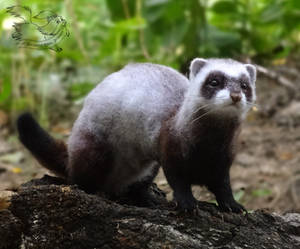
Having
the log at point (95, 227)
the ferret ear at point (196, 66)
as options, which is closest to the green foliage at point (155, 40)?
the ferret ear at point (196, 66)

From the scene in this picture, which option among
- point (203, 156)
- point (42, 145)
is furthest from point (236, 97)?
point (42, 145)

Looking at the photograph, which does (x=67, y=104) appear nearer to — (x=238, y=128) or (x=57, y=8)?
(x=57, y=8)

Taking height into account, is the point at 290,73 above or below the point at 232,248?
below

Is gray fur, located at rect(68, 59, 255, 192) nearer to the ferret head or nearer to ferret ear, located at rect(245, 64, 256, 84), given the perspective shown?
the ferret head

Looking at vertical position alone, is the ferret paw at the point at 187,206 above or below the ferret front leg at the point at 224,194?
above

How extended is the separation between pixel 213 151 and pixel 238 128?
0.33 metres

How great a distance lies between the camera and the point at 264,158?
29.3ft

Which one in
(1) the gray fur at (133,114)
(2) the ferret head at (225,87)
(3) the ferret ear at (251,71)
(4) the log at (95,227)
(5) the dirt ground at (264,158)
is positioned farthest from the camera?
(5) the dirt ground at (264,158)

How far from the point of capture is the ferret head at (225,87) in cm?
429

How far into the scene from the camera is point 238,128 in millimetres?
4664

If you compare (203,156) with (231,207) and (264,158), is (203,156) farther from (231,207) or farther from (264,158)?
(264,158)

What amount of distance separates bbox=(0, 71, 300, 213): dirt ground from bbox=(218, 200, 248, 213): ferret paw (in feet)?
5.61

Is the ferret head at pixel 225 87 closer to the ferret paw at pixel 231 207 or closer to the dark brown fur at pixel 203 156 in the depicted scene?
the dark brown fur at pixel 203 156

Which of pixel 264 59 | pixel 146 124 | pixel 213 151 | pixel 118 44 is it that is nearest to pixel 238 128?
pixel 213 151
